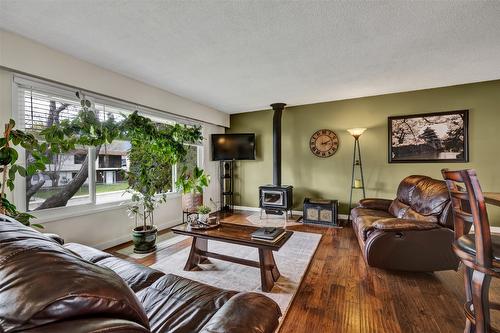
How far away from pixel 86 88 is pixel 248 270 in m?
2.88

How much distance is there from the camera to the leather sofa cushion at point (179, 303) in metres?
0.99

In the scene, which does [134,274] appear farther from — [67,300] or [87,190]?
[87,190]

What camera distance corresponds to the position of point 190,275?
239cm

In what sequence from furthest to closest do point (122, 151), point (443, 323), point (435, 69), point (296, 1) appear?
point (122, 151)
point (435, 69)
point (296, 1)
point (443, 323)

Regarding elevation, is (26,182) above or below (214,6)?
below

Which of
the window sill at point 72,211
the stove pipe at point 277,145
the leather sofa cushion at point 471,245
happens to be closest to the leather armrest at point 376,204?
the stove pipe at point 277,145

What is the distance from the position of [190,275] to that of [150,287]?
3.81 ft

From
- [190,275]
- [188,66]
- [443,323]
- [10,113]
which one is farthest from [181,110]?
[443,323]

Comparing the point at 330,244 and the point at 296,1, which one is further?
the point at 330,244

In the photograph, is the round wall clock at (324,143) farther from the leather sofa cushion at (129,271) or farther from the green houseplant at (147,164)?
the leather sofa cushion at (129,271)

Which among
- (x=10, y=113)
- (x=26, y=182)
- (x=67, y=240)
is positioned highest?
(x=10, y=113)

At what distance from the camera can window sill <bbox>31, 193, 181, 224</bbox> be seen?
2.55 meters

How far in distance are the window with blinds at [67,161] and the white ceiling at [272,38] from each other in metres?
0.53

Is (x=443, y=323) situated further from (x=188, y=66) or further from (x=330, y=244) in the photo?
(x=188, y=66)
